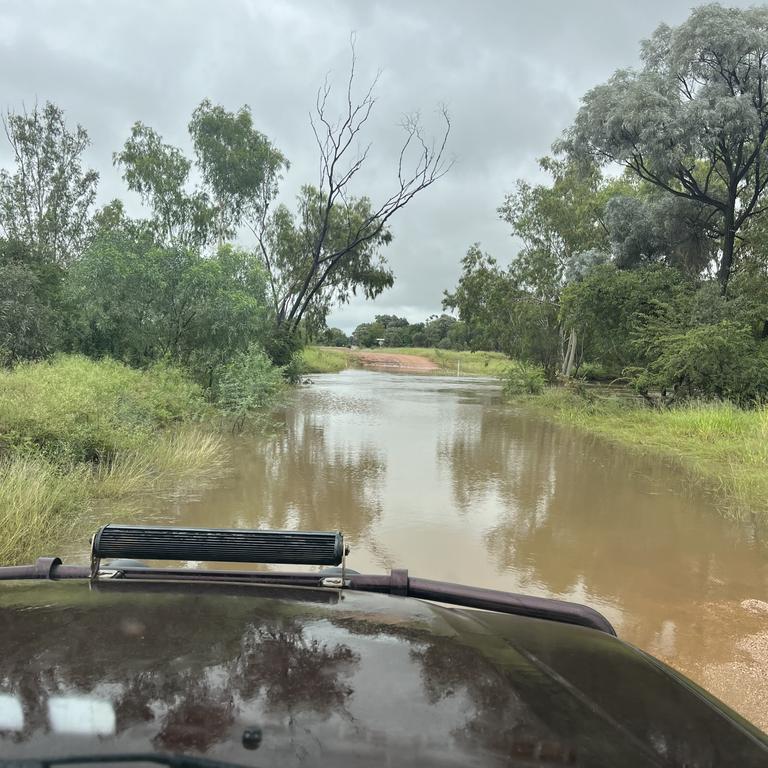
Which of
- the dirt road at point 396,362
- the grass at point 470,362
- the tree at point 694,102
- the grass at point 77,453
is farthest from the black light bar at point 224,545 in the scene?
the dirt road at point 396,362

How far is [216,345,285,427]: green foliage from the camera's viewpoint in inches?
489

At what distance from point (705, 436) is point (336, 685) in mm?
11231

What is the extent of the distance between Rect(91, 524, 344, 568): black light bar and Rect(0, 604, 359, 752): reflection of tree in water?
0.70 feet

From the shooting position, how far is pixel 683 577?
15.9 ft

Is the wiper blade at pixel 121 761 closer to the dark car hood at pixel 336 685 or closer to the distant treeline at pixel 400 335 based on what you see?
the dark car hood at pixel 336 685

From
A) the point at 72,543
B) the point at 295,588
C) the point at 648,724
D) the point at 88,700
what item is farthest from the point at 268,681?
the point at 72,543

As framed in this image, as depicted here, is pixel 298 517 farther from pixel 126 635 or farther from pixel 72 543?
pixel 126 635

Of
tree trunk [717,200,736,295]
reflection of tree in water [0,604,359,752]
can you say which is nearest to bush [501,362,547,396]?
tree trunk [717,200,736,295]

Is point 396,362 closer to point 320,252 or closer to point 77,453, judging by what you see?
point 320,252

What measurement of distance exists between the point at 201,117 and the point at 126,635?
93.4 ft

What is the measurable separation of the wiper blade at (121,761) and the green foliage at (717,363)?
46.1ft

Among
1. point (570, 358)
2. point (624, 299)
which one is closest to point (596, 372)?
point (570, 358)

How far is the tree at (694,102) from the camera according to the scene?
1398 centimetres

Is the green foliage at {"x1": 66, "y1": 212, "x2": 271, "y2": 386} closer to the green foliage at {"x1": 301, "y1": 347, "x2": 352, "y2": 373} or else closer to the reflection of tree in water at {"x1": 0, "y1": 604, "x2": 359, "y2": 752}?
the reflection of tree in water at {"x1": 0, "y1": 604, "x2": 359, "y2": 752}
